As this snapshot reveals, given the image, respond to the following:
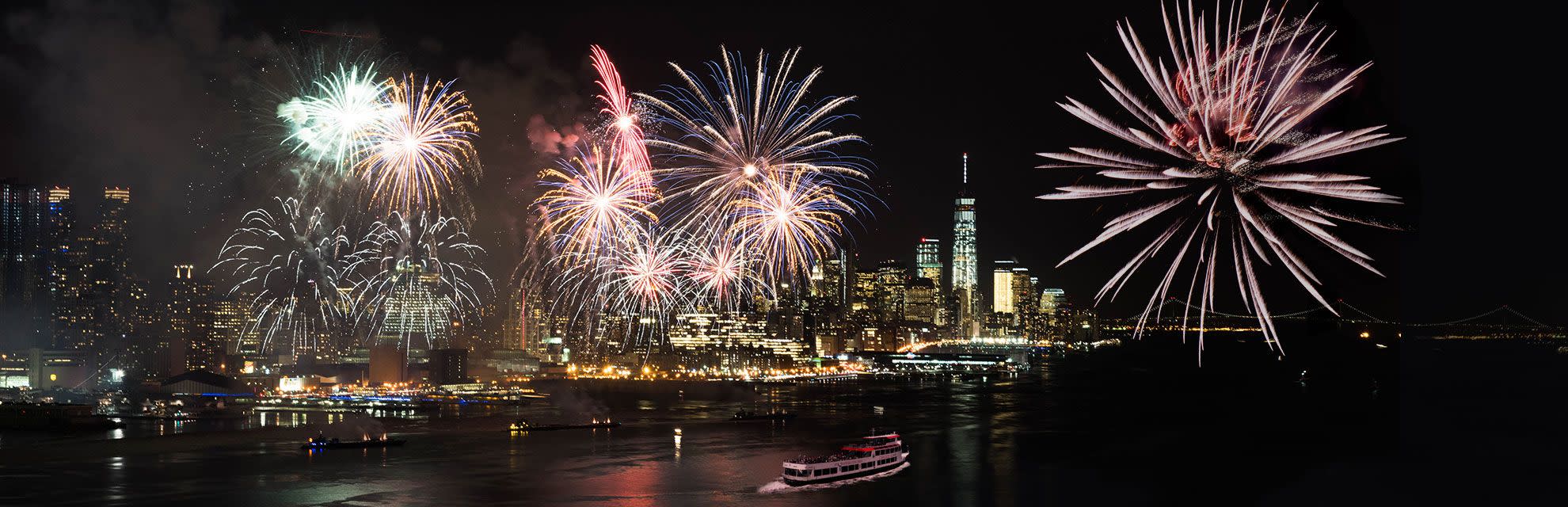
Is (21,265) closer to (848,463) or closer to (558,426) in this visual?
(558,426)

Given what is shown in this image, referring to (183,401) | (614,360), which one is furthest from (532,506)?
(614,360)

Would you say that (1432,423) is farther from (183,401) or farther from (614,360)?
(614,360)

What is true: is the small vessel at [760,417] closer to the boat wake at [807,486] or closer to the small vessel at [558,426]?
the small vessel at [558,426]

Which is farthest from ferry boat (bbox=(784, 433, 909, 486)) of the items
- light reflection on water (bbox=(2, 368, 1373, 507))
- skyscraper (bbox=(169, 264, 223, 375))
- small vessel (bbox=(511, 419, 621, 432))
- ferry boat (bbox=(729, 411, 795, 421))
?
skyscraper (bbox=(169, 264, 223, 375))

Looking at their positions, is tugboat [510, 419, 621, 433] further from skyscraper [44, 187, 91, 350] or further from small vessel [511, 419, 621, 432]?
skyscraper [44, 187, 91, 350]

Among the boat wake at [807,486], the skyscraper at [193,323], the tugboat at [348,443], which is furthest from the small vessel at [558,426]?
the skyscraper at [193,323]

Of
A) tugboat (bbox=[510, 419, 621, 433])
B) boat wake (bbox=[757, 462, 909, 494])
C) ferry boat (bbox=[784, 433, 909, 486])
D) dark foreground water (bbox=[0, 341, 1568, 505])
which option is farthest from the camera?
tugboat (bbox=[510, 419, 621, 433])
